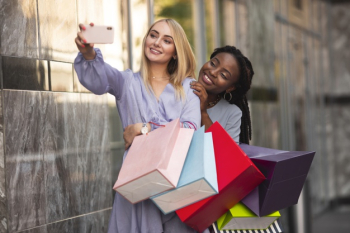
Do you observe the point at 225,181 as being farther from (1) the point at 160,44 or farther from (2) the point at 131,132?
(1) the point at 160,44

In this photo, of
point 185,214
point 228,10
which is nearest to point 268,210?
point 185,214

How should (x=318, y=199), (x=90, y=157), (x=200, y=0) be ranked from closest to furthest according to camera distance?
(x=90, y=157) < (x=200, y=0) < (x=318, y=199)

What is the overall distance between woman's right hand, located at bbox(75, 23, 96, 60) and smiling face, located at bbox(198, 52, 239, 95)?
2.96 feet

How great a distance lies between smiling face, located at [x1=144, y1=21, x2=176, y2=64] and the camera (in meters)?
3.12

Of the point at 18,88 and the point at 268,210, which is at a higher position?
the point at 18,88

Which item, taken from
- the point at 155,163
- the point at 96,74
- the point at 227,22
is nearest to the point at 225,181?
the point at 155,163

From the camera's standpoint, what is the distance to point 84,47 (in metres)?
2.69

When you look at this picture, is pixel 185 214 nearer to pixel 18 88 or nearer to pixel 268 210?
pixel 268 210

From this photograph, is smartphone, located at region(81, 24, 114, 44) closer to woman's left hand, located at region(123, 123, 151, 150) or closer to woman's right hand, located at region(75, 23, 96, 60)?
woman's right hand, located at region(75, 23, 96, 60)

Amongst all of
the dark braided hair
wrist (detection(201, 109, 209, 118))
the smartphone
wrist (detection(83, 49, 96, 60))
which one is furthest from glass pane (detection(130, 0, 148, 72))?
the smartphone

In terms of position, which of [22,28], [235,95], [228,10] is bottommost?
[235,95]

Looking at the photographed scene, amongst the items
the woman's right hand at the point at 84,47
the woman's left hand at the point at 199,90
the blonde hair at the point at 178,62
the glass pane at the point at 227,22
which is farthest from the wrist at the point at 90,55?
the glass pane at the point at 227,22

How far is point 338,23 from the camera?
1364 cm

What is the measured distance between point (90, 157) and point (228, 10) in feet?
14.5
